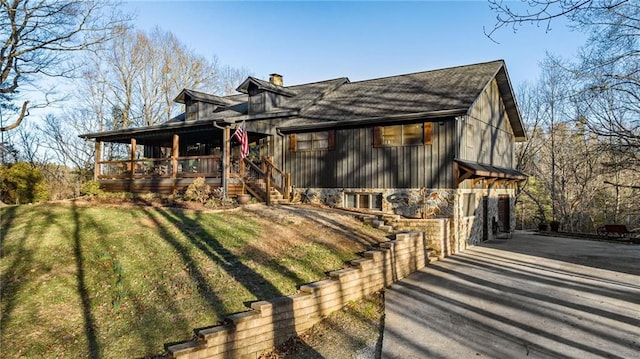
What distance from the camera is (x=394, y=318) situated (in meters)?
6.79

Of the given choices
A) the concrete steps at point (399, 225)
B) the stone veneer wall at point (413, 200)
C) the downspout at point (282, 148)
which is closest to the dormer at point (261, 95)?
the downspout at point (282, 148)

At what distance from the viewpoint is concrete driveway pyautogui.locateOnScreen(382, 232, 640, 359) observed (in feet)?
18.3

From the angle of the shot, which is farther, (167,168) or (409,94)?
(167,168)

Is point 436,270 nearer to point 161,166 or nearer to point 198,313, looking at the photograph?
point 198,313

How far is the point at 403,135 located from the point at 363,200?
3155 millimetres

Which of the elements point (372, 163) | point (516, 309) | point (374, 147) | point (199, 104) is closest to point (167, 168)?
point (199, 104)

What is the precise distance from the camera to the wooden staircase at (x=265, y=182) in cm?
1545

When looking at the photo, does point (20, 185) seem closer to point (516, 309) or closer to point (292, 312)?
point (292, 312)

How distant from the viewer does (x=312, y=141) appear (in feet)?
54.5

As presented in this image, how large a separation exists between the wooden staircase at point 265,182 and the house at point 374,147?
0.05m

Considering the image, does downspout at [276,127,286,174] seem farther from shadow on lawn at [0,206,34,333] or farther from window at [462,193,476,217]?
shadow on lawn at [0,206,34,333]

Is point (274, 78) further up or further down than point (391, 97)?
further up

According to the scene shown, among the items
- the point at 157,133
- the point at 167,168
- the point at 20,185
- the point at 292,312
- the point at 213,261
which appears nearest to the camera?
the point at 292,312

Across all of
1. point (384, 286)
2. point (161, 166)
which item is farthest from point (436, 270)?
point (161, 166)
